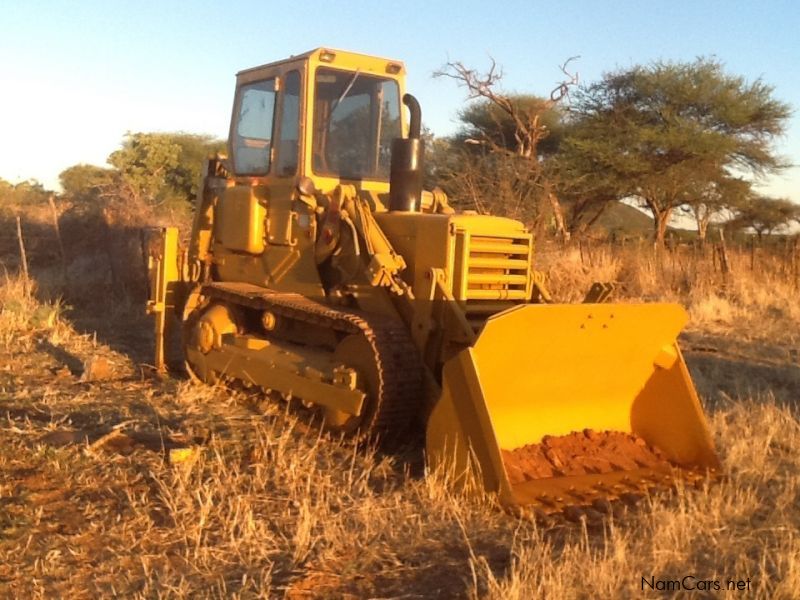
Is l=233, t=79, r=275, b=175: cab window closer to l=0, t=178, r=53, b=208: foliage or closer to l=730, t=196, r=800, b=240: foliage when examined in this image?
l=0, t=178, r=53, b=208: foliage

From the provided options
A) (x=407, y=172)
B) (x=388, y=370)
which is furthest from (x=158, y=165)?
(x=388, y=370)

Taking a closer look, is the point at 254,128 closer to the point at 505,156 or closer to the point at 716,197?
the point at 505,156

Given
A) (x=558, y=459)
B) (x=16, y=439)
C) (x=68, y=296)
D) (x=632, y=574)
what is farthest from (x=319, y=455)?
(x=68, y=296)

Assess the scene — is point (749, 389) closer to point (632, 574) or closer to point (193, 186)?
point (632, 574)

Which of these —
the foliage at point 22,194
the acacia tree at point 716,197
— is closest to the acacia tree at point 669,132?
the acacia tree at point 716,197

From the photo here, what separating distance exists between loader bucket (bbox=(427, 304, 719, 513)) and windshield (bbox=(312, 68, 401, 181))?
2.63 metres

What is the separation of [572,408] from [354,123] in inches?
121

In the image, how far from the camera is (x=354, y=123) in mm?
7781

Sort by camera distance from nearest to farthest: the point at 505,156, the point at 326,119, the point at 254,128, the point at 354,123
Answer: the point at 326,119, the point at 354,123, the point at 254,128, the point at 505,156

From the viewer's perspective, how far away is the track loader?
18.6ft

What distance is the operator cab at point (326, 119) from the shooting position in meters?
7.49

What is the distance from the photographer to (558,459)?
587cm

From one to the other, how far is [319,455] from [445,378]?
4.21 ft

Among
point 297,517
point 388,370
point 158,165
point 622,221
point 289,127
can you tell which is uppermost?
point 158,165
